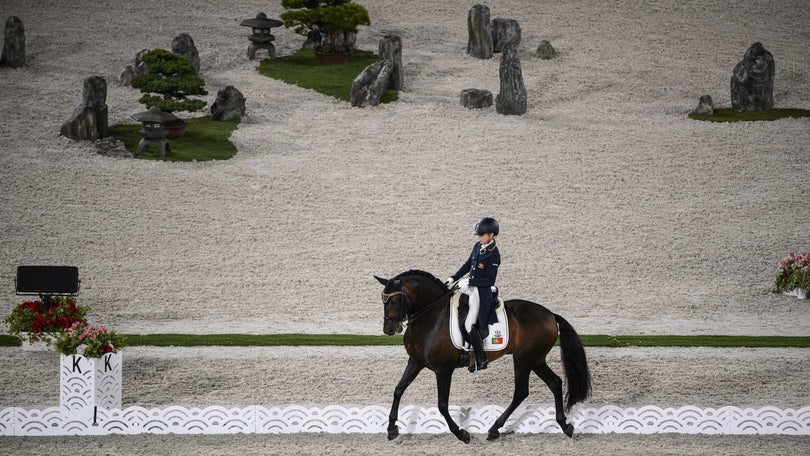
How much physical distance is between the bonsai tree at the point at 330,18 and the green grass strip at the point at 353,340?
23.8 m

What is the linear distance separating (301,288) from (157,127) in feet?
37.0

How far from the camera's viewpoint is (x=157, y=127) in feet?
109

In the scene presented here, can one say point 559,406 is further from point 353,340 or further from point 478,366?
point 353,340

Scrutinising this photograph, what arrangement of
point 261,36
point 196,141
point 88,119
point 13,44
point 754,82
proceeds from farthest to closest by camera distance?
point 261,36, point 13,44, point 754,82, point 196,141, point 88,119

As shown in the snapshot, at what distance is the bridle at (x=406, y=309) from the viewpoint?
1528 centimetres

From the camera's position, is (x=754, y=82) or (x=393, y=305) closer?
(x=393, y=305)

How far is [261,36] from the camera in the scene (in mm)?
44688

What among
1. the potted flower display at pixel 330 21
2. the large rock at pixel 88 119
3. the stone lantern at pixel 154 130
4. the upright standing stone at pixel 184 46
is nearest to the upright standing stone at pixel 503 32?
the potted flower display at pixel 330 21

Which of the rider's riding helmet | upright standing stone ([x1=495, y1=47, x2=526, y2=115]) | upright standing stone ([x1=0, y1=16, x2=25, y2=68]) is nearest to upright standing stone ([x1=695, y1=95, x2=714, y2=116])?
upright standing stone ([x1=495, y1=47, x2=526, y2=115])

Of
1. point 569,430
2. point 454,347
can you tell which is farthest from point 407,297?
point 569,430

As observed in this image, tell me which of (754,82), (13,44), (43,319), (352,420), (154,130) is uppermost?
(754,82)

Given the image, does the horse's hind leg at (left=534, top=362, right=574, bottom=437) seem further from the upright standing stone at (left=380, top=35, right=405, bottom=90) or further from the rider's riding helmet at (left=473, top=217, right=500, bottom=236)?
the upright standing stone at (left=380, top=35, right=405, bottom=90)

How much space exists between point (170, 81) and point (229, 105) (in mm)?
2413

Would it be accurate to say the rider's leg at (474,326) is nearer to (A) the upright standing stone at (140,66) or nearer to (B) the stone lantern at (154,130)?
(B) the stone lantern at (154,130)
